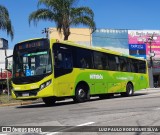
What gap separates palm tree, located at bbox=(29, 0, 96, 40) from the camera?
3422cm

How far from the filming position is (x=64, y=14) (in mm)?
34344

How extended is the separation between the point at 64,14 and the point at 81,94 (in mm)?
14216

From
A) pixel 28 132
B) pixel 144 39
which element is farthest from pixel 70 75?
pixel 144 39

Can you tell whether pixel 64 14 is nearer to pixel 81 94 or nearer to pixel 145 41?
pixel 81 94

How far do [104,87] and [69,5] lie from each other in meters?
12.4

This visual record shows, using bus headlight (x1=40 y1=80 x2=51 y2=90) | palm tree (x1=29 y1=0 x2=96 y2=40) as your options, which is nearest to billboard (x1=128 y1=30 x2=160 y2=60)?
palm tree (x1=29 y1=0 x2=96 y2=40)

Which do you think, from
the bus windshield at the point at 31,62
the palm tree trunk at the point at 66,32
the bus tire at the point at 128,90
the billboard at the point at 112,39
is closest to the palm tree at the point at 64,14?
the palm tree trunk at the point at 66,32

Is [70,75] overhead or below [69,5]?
below

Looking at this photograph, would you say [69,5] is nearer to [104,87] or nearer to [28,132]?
[104,87]

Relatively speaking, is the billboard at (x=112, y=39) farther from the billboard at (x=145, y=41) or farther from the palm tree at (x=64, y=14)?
the palm tree at (x=64, y=14)

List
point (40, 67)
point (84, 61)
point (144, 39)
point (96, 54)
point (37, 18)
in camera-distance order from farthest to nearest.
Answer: point (144, 39) < point (37, 18) < point (96, 54) < point (84, 61) < point (40, 67)

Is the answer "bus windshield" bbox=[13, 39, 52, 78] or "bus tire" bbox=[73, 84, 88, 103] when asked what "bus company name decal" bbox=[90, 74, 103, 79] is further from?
"bus windshield" bbox=[13, 39, 52, 78]

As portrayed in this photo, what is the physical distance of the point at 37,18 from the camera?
3444 cm

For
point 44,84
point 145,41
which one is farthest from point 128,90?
point 145,41
